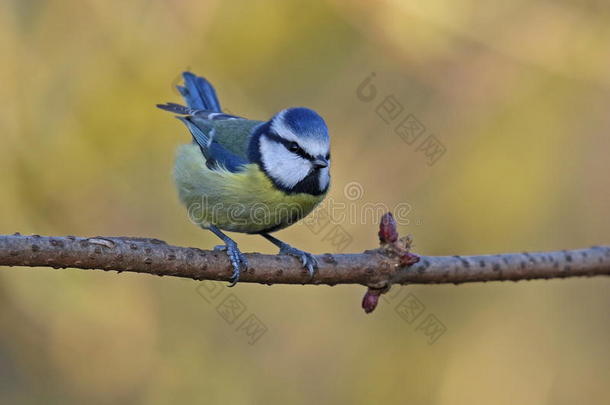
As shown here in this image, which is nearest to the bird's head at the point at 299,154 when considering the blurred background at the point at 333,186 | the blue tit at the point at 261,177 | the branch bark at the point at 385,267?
the blue tit at the point at 261,177

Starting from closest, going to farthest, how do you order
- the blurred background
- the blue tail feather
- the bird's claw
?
the bird's claw
the blurred background
the blue tail feather

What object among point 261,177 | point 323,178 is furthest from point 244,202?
point 323,178

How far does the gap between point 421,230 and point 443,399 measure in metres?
1.01

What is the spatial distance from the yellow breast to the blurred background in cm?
80

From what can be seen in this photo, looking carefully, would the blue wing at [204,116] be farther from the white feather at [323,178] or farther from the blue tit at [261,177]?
the white feather at [323,178]

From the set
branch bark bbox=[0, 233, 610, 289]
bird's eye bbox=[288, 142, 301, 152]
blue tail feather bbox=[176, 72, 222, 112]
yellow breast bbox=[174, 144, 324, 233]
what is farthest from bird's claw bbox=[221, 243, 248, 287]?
blue tail feather bbox=[176, 72, 222, 112]

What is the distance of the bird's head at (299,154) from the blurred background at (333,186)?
1033 mm

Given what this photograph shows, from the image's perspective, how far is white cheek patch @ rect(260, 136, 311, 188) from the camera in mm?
2859

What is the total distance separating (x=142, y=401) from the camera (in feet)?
11.9

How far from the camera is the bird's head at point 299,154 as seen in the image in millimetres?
2811

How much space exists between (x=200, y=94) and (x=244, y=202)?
1.14 m

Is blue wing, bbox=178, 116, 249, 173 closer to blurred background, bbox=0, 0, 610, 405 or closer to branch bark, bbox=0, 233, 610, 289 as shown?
blurred background, bbox=0, 0, 610, 405

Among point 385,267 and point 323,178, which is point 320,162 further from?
point 385,267

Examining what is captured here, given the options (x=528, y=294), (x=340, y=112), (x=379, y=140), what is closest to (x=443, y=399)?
(x=528, y=294)
